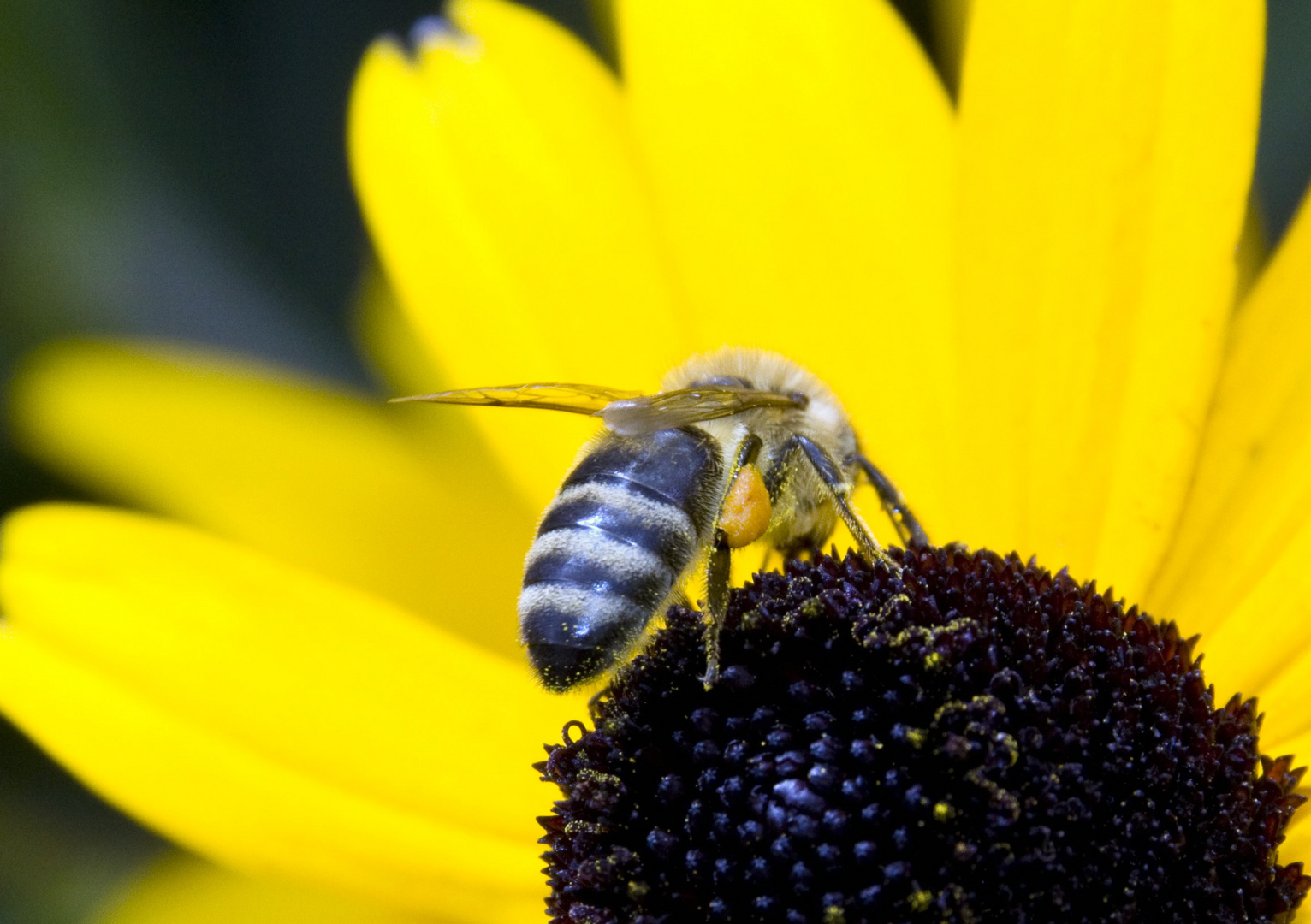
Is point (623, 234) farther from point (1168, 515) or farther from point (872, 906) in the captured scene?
point (872, 906)

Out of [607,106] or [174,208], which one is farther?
[174,208]

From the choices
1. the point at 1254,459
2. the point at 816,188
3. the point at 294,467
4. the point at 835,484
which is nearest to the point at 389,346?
the point at 294,467

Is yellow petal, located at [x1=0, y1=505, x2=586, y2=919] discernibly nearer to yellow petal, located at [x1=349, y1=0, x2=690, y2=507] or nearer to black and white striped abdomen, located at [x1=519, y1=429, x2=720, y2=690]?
yellow petal, located at [x1=349, y1=0, x2=690, y2=507]

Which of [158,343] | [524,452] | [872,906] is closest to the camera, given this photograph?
[872,906]

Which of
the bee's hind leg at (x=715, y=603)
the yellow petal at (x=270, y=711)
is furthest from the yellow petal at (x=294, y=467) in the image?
the bee's hind leg at (x=715, y=603)

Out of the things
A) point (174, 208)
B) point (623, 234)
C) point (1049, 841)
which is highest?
point (174, 208)

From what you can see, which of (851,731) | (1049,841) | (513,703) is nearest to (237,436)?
(513,703)
